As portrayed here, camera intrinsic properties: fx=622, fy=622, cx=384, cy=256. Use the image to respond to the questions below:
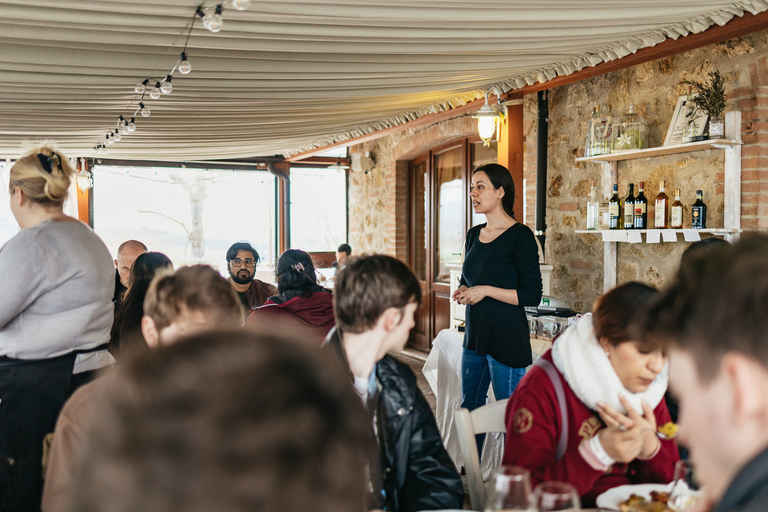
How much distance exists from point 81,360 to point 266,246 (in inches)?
322

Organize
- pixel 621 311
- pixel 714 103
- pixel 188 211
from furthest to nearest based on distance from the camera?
pixel 188 211, pixel 714 103, pixel 621 311

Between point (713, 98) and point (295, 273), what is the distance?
270 centimetres

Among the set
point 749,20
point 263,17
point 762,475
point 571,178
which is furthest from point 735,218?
point 762,475

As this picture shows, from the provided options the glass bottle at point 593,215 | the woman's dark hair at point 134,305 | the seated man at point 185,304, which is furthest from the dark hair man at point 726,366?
the glass bottle at point 593,215

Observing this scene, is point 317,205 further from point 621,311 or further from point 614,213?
point 621,311

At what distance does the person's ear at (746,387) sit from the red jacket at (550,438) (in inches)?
35.1

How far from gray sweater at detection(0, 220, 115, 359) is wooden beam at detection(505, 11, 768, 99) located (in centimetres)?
328

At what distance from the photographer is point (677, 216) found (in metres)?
3.95

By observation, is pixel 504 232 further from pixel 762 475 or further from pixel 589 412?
pixel 762 475

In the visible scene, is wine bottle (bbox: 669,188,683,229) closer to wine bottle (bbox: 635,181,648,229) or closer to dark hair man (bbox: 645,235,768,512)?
wine bottle (bbox: 635,181,648,229)

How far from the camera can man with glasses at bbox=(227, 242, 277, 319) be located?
3967 millimetres

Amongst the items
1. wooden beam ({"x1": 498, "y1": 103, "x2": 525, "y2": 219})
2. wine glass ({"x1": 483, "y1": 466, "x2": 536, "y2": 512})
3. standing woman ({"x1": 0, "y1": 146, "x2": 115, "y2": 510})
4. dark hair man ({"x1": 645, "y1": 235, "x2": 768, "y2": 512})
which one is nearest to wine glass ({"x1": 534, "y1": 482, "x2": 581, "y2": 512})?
wine glass ({"x1": 483, "y1": 466, "x2": 536, "y2": 512})

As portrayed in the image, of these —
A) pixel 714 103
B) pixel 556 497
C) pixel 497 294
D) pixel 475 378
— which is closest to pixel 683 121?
pixel 714 103

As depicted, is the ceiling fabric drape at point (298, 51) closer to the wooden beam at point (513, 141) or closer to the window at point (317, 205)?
the wooden beam at point (513, 141)
